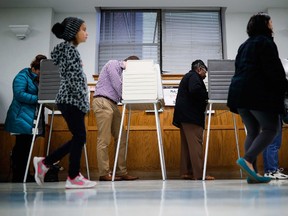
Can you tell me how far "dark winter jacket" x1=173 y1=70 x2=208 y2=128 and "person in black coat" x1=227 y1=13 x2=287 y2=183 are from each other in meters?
0.91

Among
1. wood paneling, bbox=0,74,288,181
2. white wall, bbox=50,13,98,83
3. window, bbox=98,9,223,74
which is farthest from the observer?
window, bbox=98,9,223,74

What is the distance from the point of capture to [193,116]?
3.15m

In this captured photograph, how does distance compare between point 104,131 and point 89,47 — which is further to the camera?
point 89,47

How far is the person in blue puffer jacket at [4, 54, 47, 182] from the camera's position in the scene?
3.24m

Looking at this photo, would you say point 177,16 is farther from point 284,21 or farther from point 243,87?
point 243,87

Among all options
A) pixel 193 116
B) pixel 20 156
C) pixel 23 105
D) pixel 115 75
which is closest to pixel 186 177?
pixel 193 116

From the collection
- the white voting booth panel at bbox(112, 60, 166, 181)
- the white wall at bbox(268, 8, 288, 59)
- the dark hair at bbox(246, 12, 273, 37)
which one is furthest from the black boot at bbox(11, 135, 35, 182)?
the white wall at bbox(268, 8, 288, 59)

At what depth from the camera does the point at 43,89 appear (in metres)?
3.10

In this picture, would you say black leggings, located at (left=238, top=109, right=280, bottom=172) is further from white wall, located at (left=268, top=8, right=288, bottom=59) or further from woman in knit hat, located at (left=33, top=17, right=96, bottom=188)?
white wall, located at (left=268, top=8, right=288, bottom=59)

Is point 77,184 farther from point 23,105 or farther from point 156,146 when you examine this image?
point 156,146

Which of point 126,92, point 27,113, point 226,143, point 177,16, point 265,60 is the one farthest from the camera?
point 177,16

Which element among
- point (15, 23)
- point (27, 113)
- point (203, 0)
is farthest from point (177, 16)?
point (27, 113)

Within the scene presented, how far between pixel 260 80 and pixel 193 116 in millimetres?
1107

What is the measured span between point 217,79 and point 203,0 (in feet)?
8.62
